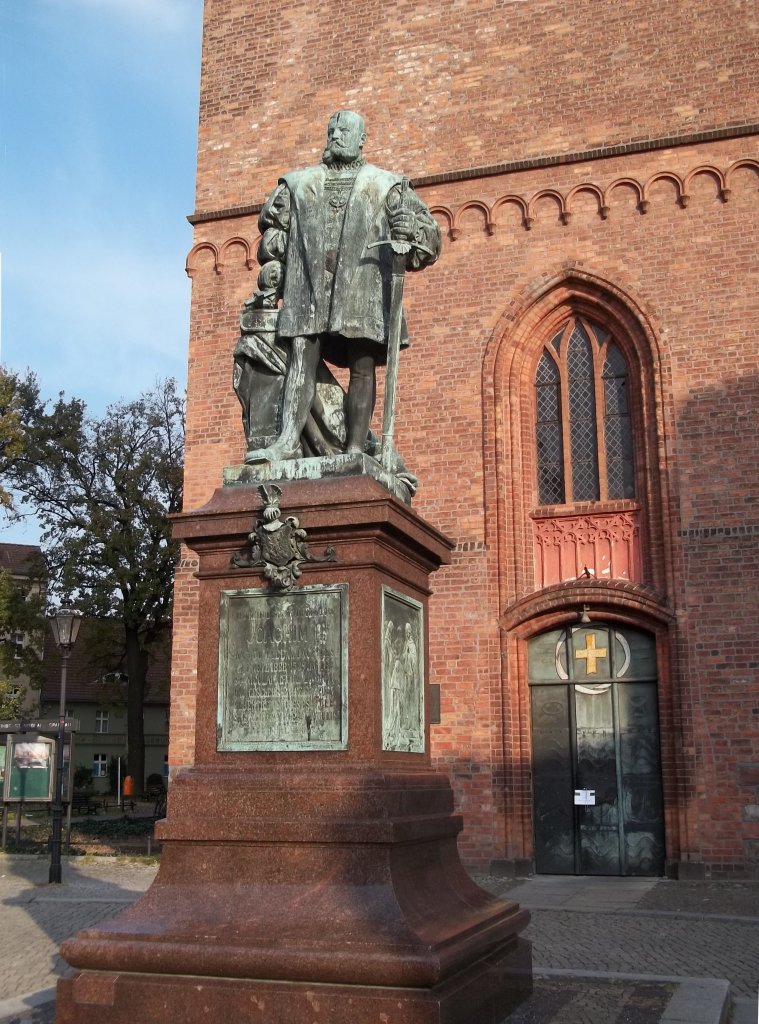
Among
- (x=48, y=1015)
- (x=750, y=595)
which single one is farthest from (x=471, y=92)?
(x=48, y=1015)

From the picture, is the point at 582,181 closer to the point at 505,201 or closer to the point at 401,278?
the point at 505,201

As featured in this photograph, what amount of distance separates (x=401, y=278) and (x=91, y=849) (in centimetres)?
1381

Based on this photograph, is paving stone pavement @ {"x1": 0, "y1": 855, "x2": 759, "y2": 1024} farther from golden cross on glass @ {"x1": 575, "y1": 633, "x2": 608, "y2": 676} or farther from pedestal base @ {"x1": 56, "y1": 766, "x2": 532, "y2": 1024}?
golden cross on glass @ {"x1": 575, "y1": 633, "x2": 608, "y2": 676}

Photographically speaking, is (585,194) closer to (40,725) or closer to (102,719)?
(40,725)

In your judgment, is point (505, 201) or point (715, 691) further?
point (505, 201)

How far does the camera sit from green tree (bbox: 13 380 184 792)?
32.4 m

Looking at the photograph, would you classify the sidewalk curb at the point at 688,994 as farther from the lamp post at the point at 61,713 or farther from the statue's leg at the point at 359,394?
the lamp post at the point at 61,713

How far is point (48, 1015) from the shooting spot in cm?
555

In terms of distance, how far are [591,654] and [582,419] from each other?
318 centimetres

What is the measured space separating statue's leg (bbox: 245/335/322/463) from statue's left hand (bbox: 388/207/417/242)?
74 cm

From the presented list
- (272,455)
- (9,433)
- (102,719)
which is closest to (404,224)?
(272,455)

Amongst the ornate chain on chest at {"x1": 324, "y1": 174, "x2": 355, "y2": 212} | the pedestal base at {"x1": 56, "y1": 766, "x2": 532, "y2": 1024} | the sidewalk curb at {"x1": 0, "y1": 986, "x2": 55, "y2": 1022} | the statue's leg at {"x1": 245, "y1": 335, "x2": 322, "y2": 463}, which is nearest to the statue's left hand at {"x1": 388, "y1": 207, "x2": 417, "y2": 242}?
the ornate chain on chest at {"x1": 324, "y1": 174, "x2": 355, "y2": 212}

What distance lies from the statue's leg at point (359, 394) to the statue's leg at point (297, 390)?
0.72ft

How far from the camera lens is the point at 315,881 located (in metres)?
4.96
